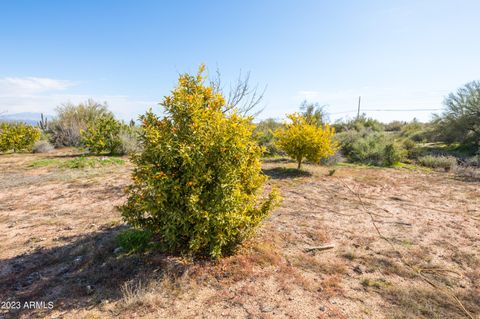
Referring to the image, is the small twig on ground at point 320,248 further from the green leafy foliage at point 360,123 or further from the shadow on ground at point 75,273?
the green leafy foliage at point 360,123

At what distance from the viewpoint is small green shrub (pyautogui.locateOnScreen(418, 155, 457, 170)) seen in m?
10.6

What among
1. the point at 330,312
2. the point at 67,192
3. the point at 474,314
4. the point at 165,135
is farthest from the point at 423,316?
the point at 67,192

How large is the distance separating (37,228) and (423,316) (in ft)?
18.8

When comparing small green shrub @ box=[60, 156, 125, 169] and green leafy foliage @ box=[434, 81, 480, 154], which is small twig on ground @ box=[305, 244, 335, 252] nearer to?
small green shrub @ box=[60, 156, 125, 169]

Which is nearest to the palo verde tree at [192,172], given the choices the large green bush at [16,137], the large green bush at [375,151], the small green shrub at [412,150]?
the large green bush at [375,151]

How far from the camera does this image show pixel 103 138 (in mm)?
13664

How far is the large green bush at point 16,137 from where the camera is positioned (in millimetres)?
14691

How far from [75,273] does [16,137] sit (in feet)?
52.6

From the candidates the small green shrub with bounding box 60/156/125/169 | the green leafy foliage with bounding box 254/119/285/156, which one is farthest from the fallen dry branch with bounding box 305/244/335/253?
the small green shrub with bounding box 60/156/125/169

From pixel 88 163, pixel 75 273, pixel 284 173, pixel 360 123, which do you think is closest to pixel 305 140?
pixel 284 173

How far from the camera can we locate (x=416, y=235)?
4.35 metres

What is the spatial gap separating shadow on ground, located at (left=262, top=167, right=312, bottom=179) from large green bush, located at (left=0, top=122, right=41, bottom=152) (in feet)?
48.3

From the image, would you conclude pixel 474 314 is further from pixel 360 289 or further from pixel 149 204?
pixel 149 204

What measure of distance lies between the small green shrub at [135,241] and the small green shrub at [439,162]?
11525 millimetres
